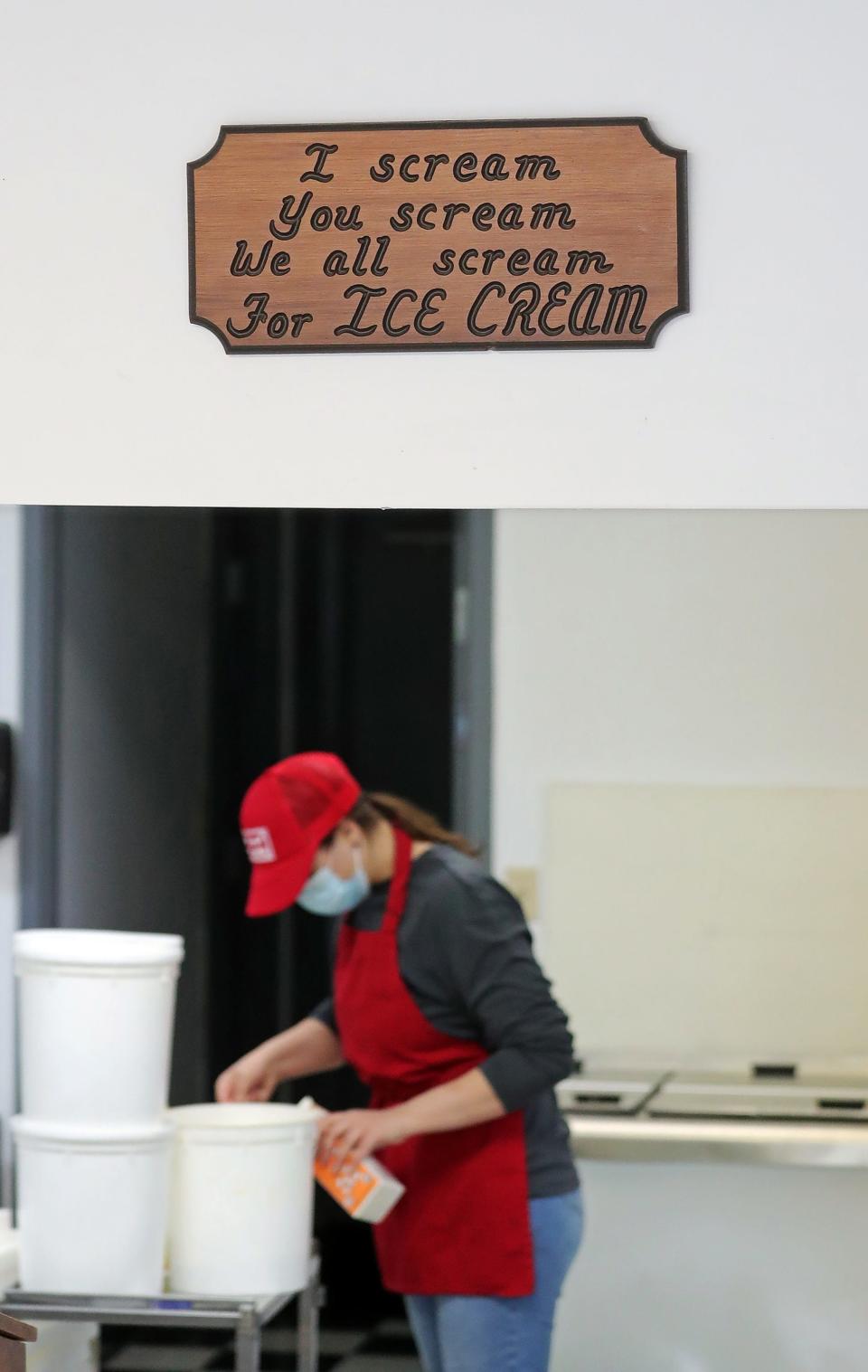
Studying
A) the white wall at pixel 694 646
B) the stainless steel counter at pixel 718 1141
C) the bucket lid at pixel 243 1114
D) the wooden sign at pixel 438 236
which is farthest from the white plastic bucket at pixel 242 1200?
the wooden sign at pixel 438 236

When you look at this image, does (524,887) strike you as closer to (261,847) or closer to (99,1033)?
(261,847)

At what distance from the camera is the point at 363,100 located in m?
1.34

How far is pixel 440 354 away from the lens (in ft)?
4.38

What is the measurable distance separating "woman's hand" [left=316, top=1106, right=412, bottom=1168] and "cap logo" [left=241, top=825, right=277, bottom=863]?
0.29m

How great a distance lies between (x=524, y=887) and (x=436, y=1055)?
0.20 metres

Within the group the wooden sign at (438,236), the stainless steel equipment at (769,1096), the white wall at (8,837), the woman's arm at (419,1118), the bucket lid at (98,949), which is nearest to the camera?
the wooden sign at (438,236)

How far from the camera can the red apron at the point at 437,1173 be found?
1.51m

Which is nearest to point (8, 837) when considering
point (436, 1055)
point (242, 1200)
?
point (242, 1200)

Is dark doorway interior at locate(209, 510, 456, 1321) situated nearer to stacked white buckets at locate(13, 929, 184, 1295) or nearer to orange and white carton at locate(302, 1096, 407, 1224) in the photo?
orange and white carton at locate(302, 1096, 407, 1224)

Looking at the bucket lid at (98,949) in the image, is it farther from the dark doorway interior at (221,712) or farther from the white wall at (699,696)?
the white wall at (699,696)

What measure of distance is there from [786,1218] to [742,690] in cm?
50

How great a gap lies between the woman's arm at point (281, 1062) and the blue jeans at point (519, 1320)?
0.30m

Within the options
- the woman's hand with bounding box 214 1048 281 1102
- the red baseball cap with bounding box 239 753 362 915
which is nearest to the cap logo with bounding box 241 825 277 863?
the red baseball cap with bounding box 239 753 362 915

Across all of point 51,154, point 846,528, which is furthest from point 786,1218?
point 51,154
